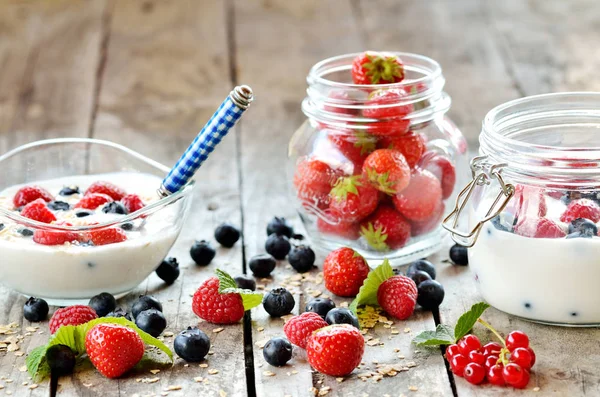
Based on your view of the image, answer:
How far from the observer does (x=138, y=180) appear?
206cm

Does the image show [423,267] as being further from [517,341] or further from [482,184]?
[517,341]

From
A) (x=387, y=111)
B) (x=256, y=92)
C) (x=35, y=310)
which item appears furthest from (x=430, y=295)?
(x=256, y=92)

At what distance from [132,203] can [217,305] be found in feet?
1.03

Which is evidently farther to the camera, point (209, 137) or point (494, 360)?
point (209, 137)

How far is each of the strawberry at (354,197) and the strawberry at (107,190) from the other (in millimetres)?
437

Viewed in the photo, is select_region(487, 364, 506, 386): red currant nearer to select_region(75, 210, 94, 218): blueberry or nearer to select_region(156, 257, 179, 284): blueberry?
select_region(156, 257, 179, 284): blueberry

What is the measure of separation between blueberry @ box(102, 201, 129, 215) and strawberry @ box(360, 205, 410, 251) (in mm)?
474

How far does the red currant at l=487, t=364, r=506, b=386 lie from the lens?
149 centimetres

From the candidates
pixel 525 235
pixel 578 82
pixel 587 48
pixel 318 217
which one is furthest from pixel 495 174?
pixel 587 48

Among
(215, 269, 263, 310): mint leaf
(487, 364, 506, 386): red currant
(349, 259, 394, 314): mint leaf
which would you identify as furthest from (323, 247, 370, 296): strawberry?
(487, 364, 506, 386): red currant

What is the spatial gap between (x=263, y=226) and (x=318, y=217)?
26 cm

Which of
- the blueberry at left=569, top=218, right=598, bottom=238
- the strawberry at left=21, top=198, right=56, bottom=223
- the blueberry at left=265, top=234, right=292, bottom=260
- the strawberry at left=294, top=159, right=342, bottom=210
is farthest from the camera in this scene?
the blueberry at left=265, top=234, right=292, bottom=260

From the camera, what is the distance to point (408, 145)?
6.18 feet

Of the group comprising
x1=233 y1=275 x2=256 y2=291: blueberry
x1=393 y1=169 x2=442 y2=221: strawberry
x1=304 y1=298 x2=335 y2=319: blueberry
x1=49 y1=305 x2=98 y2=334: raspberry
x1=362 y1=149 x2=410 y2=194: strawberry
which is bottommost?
x1=233 y1=275 x2=256 y2=291: blueberry
